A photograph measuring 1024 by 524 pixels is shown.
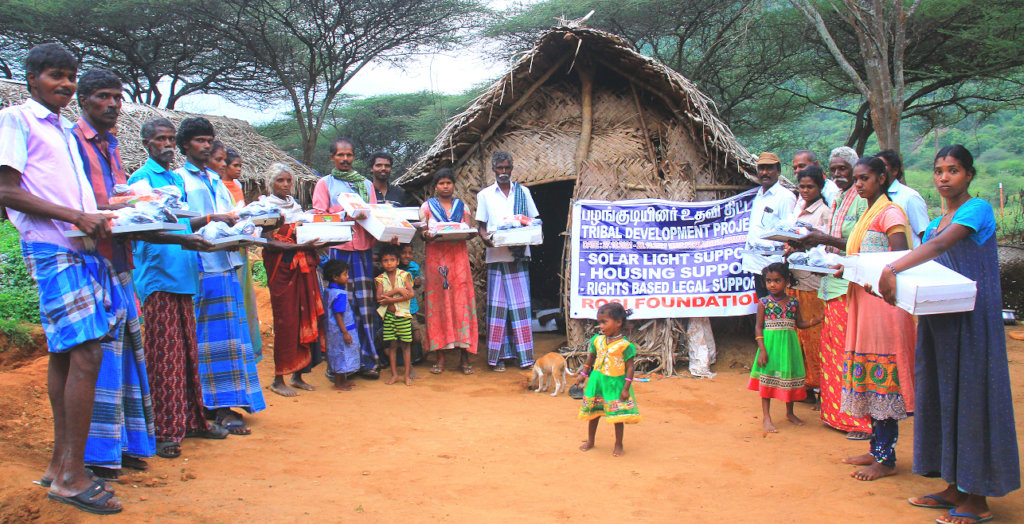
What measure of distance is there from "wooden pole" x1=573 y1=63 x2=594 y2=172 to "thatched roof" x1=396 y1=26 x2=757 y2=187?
18cm

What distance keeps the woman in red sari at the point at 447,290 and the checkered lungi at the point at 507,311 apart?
24 centimetres

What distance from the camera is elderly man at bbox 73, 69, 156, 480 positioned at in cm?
332

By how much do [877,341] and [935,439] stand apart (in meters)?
0.67

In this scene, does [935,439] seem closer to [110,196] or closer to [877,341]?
[877,341]

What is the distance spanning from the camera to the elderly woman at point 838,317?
15.1 ft

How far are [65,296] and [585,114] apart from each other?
217 inches

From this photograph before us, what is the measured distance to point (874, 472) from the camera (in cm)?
392

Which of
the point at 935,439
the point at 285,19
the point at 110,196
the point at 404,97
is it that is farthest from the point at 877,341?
the point at 404,97

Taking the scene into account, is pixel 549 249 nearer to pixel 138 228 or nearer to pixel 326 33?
pixel 138 228

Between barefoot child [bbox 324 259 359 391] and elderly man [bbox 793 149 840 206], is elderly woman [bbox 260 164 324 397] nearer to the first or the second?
barefoot child [bbox 324 259 359 391]

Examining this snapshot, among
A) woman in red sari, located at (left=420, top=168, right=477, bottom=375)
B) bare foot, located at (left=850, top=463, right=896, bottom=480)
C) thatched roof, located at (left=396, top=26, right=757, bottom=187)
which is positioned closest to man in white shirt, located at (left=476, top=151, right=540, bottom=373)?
woman in red sari, located at (left=420, top=168, right=477, bottom=375)

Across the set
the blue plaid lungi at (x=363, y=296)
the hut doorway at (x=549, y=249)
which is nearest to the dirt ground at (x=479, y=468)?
the blue plaid lungi at (x=363, y=296)

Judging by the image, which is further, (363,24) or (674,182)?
(363,24)

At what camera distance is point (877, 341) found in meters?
3.97
